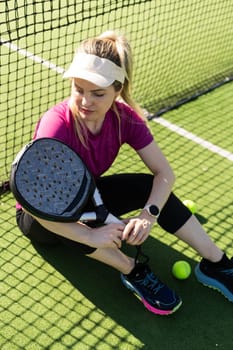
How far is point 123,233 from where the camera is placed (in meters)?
2.14

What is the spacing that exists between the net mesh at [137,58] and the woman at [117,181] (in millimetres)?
910

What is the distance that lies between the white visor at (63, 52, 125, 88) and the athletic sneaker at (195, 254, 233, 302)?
97cm

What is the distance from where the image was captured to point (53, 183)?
216cm

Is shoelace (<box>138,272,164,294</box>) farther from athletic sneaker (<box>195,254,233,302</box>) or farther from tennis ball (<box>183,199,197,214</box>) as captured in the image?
tennis ball (<box>183,199,197,214</box>)

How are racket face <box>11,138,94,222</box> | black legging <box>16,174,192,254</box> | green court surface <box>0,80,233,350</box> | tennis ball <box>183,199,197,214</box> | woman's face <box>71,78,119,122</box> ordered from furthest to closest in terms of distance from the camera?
tennis ball <box>183,199,197,214</box>, black legging <box>16,174,192,254</box>, green court surface <box>0,80,233,350</box>, woman's face <box>71,78,119,122</box>, racket face <box>11,138,94,222</box>

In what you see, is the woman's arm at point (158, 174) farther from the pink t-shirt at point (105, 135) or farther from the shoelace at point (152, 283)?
the shoelace at point (152, 283)

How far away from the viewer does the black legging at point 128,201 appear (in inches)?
96.6

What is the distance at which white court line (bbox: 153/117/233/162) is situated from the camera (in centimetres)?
361

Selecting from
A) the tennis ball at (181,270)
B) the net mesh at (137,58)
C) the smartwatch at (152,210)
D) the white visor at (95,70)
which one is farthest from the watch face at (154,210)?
the net mesh at (137,58)

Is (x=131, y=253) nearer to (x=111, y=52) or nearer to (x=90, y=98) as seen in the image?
(x=90, y=98)

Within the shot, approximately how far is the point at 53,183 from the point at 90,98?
14.5 inches

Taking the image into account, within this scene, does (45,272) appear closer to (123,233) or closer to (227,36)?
(123,233)

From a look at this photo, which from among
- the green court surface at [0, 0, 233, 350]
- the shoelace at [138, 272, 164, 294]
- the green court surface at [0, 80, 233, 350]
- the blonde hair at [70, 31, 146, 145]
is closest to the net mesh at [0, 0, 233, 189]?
the green court surface at [0, 0, 233, 350]

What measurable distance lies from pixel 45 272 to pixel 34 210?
2.05 ft
